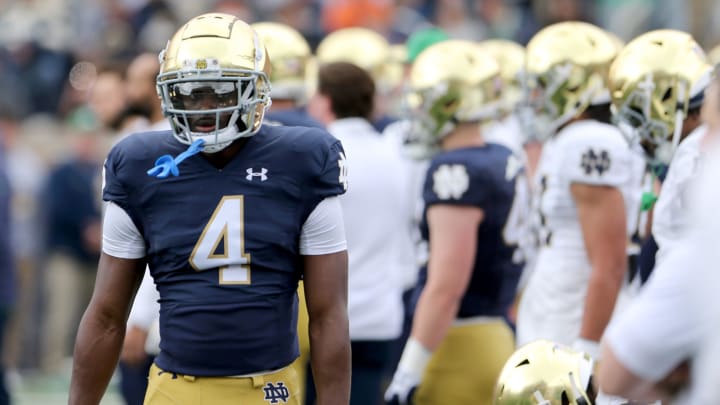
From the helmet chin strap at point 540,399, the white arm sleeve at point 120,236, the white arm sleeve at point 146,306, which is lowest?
the white arm sleeve at point 146,306

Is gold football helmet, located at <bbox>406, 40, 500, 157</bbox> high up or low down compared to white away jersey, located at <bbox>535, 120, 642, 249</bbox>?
up

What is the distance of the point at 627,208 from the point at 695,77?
0.65m

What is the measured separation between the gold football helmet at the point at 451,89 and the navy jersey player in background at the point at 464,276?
0.03 meters

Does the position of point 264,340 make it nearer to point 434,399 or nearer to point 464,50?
point 434,399

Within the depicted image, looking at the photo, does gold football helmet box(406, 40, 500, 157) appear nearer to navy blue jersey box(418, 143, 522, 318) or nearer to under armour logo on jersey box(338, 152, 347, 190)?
navy blue jersey box(418, 143, 522, 318)

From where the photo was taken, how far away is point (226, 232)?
338 centimetres

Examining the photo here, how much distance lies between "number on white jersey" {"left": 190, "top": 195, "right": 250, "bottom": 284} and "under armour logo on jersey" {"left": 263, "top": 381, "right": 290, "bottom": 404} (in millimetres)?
339

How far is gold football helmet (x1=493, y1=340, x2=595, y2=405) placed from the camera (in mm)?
3514

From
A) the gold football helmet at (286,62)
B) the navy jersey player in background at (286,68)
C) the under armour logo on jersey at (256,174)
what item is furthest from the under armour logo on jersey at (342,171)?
the gold football helmet at (286,62)

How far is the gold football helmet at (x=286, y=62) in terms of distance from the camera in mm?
5867

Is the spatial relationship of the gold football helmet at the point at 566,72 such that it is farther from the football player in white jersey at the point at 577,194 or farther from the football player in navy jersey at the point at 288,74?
the football player in navy jersey at the point at 288,74

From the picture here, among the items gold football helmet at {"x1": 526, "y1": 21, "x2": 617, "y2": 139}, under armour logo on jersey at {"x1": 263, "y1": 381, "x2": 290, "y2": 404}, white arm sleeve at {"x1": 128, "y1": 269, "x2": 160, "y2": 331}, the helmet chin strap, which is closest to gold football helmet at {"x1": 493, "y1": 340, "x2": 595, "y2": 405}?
the helmet chin strap

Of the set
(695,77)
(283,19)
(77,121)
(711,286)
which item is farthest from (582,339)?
(283,19)

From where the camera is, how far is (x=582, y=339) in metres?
4.52
